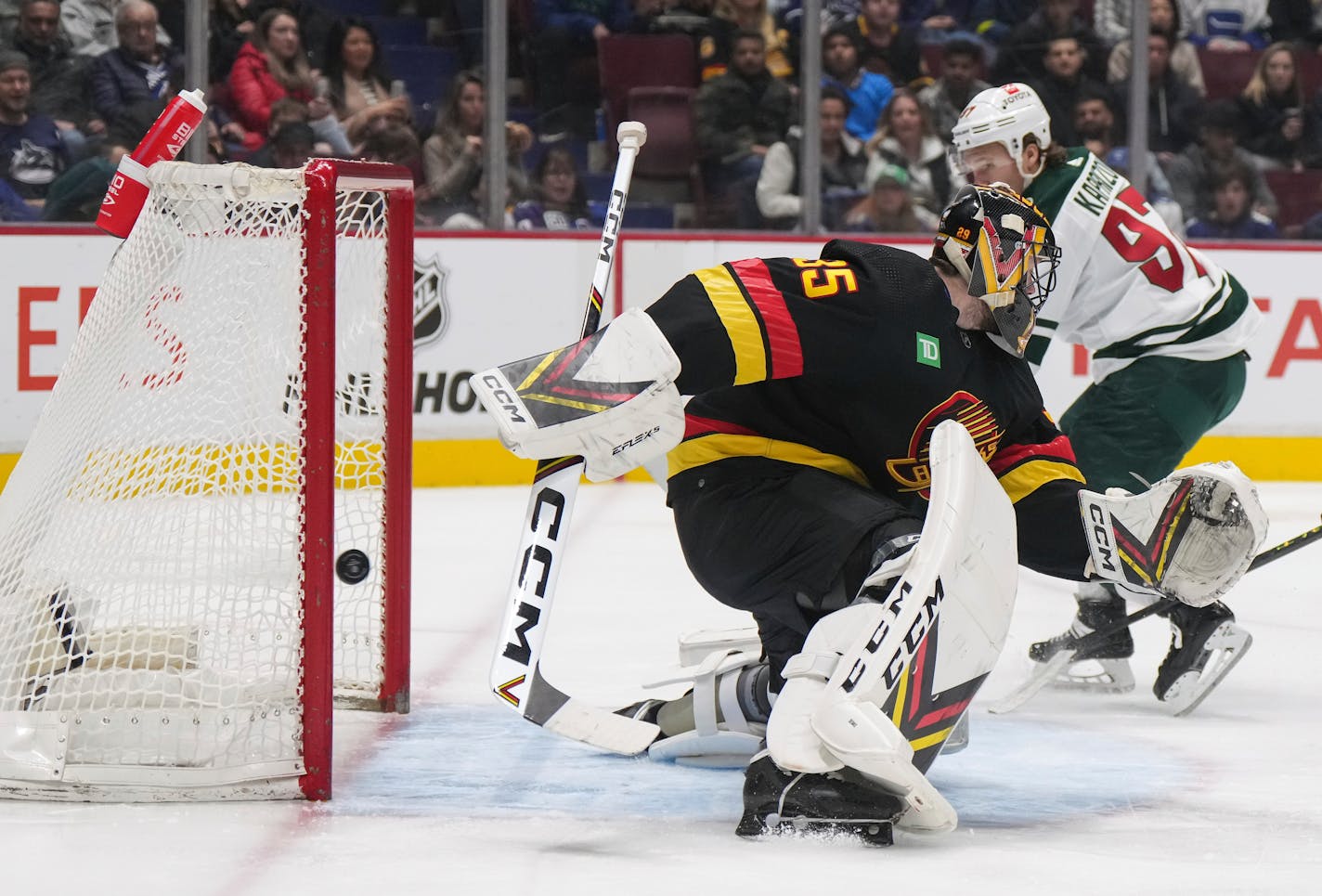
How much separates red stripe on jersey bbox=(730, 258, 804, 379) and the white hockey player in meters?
1.19

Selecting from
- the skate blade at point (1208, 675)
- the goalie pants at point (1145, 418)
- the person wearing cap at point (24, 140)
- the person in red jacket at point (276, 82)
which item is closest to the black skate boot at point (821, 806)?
the skate blade at point (1208, 675)

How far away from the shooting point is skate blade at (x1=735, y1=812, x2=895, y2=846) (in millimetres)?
2119

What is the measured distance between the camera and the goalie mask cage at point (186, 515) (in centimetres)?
224

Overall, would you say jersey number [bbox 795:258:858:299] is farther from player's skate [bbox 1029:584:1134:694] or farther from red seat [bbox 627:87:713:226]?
red seat [bbox 627:87:713:226]

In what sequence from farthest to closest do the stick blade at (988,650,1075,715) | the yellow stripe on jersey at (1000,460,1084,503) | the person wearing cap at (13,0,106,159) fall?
1. the person wearing cap at (13,0,106,159)
2. the stick blade at (988,650,1075,715)
3. the yellow stripe on jersey at (1000,460,1084,503)

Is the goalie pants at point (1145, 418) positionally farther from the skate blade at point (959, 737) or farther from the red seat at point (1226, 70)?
the red seat at point (1226, 70)

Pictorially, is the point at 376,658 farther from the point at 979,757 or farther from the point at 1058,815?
the point at 1058,815

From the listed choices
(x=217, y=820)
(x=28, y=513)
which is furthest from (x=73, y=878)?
(x=28, y=513)

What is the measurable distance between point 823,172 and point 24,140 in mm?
2746

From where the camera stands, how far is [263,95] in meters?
6.05

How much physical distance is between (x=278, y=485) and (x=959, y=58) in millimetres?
4844

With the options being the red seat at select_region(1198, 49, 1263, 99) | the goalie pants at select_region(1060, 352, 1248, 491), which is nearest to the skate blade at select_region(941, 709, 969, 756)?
the goalie pants at select_region(1060, 352, 1248, 491)

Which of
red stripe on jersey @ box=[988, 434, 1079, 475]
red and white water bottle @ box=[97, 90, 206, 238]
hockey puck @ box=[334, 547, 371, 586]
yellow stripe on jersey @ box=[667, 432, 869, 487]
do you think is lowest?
hockey puck @ box=[334, 547, 371, 586]

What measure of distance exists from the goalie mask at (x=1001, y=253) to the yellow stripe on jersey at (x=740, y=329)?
1.11 feet
